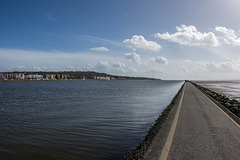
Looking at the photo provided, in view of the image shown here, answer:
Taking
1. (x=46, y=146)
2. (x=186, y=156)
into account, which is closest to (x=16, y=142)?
(x=46, y=146)

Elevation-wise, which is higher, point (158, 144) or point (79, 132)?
point (158, 144)

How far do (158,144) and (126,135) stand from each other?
3309 mm

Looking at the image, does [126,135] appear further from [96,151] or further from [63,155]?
[63,155]

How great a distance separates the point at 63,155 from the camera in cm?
746

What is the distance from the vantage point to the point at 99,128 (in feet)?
37.6

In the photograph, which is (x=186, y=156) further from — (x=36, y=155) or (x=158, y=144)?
(x=36, y=155)

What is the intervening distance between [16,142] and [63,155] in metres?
3.18

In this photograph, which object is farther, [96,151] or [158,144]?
[96,151]

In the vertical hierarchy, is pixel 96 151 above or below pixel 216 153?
below

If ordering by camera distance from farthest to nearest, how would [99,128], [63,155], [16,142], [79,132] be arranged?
[99,128] → [79,132] → [16,142] → [63,155]

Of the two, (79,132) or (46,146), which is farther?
(79,132)

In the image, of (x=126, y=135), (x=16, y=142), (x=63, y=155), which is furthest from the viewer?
(x=126, y=135)

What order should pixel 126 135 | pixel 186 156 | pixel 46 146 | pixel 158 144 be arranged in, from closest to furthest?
pixel 186 156
pixel 158 144
pixel 46 146
pixel 126 135

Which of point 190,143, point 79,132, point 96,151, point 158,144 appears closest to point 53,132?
point 79,132
